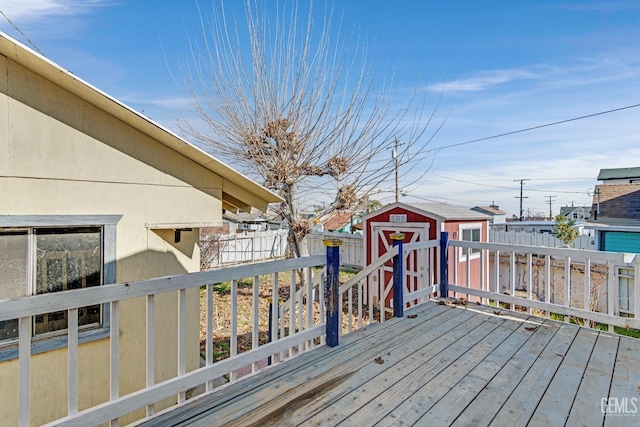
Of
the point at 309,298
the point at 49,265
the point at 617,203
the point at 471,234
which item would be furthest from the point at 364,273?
the point at 617,203

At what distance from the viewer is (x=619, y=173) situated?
23750 millimetres

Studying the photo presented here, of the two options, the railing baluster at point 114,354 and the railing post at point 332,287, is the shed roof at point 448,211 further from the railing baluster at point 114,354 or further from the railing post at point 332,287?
the railing baluster at point 114,354

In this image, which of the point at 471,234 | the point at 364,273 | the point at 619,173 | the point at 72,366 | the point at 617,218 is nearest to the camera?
the point at 72,366

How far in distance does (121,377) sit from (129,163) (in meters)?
2.01

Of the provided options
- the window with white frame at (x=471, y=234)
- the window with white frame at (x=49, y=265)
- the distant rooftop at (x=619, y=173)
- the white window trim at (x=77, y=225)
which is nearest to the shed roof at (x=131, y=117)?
the white window trim at (x=77, y=225)

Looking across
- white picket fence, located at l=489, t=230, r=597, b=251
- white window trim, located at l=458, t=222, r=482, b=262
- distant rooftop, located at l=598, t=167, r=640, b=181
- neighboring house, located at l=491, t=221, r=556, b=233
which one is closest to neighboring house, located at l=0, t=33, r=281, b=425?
white window trim, located at l=458, t=222, r=482, b=262

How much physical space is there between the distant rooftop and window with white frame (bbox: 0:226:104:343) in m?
32.1

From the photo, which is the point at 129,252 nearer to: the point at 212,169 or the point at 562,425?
the point at 212,169

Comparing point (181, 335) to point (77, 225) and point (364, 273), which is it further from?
point (364, 273)

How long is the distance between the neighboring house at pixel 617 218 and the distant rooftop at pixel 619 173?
1286 cm

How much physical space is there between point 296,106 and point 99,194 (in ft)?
13.2

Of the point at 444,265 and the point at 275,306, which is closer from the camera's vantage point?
the point at 275,306

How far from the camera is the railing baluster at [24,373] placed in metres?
1.32

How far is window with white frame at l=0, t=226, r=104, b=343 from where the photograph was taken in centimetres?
237
